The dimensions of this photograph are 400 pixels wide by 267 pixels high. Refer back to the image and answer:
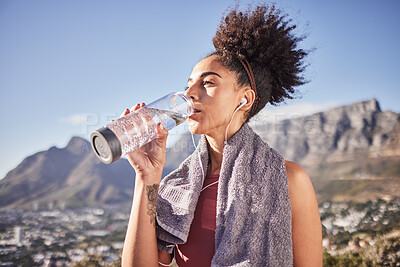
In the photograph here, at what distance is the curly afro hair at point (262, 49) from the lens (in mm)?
1331

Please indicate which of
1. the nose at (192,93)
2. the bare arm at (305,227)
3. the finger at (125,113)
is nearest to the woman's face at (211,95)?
the nose at (192,93)

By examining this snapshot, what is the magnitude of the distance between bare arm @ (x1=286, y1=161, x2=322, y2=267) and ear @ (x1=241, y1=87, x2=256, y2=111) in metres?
0.38

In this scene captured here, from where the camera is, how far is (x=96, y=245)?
300 centimetres

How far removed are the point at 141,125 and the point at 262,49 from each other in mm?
632

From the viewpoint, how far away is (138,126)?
1.08 meters

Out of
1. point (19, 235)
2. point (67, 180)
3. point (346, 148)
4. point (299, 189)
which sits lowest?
point (19, 235)

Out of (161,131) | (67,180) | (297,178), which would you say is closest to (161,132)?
(161,131)

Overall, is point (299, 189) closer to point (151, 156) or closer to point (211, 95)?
point (211, 95)

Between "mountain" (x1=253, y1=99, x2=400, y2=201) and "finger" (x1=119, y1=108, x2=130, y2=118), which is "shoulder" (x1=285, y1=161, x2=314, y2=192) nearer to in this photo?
"finger" (x1=119, y1=108, x2=130, y2=118)

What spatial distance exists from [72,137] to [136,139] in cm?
330

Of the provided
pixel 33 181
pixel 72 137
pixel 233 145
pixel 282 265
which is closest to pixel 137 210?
pixel 233 145

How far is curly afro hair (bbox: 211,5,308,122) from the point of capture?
1.33 m

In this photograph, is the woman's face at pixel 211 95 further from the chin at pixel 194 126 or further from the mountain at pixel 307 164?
the mountain at pixel 307 164

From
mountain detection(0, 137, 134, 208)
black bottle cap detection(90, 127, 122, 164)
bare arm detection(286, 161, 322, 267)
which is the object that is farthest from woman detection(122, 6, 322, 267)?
mountain detection(0, 137, 134, 208)
